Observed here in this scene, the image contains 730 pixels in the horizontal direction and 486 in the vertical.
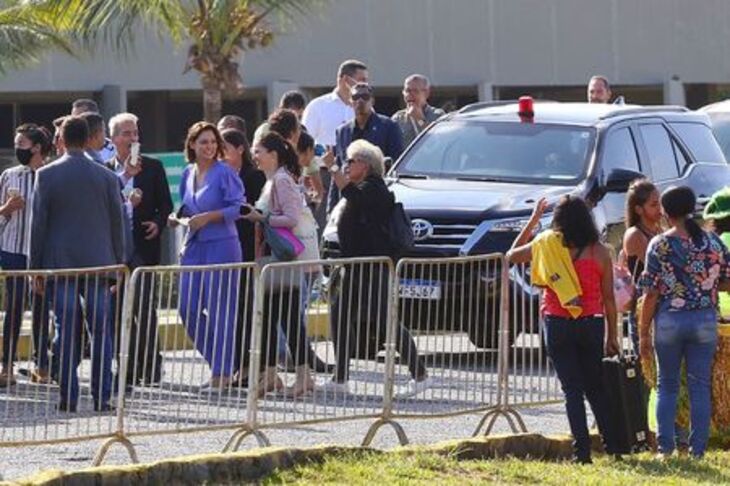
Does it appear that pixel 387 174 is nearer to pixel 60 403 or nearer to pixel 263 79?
pixel 60 403

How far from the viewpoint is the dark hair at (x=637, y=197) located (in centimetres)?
1211

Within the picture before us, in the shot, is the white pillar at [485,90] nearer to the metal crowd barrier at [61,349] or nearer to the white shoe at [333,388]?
the white shoe at [333,388]

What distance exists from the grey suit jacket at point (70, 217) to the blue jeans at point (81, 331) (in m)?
1.28

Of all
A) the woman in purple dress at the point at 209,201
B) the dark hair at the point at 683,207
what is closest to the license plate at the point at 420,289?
the dark hair at the point at 683,207

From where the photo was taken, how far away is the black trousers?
11945 mm

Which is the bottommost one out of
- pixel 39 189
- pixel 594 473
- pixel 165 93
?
pixel 594 473

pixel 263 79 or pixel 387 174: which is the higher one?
pixel 263 79

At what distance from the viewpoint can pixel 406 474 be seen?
9.98 m

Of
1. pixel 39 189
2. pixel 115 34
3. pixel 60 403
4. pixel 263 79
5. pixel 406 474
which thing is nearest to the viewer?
pixel 406 474

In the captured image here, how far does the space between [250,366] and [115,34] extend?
2247 cm

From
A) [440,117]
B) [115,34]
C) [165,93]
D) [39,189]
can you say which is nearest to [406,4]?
[165,93]

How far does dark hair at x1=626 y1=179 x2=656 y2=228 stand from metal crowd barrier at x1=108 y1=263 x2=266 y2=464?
7.29 ft

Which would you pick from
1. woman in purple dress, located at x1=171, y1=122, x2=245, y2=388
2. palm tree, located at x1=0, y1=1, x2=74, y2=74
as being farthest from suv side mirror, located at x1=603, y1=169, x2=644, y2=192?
palm tree, located at x1=0, y1=1, x2=74, y2=74

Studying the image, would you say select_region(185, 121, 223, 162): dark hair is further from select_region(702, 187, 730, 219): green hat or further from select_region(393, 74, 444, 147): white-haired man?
select_region(393, 74, 444, 147): white-haired man
